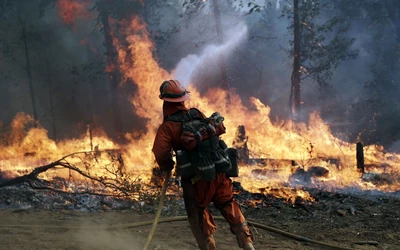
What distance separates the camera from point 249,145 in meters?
13.5

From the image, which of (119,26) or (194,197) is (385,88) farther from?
(194,197)

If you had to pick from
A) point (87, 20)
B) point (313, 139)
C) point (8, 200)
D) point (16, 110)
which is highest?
point (87, 20)

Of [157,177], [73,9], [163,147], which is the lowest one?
[157,177]

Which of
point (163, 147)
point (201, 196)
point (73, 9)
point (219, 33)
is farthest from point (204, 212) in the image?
point (73, 9)

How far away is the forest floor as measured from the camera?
5.34m

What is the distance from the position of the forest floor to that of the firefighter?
3.79 ft

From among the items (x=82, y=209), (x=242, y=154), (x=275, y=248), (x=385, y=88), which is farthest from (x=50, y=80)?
(x=275, y=248)

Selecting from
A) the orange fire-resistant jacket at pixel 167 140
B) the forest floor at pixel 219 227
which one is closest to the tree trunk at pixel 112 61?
the forest floor at pixel 219 227

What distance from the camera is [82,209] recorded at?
747cm

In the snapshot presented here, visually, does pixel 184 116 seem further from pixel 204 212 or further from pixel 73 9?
pixel 73 9

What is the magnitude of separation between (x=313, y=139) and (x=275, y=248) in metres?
9.03

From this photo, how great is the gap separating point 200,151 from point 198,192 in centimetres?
51

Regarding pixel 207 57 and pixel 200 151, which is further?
pixel 207 57

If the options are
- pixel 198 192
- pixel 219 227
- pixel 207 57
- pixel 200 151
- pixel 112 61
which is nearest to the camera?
pixel 200 151
